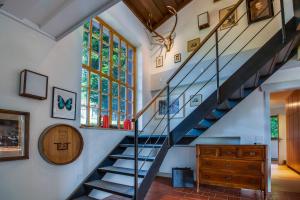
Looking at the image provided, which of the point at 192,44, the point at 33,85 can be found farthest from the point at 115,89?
the point at 192,44

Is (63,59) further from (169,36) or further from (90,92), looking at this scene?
(169,36)

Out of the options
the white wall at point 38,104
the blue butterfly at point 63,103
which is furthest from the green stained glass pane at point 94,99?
the blue butterfly at point 63,103

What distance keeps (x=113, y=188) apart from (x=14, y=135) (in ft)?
4.66

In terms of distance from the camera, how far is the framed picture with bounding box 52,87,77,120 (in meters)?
2.79

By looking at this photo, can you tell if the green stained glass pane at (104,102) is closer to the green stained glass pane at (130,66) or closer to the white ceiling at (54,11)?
the green stained glass pane at (130,66)

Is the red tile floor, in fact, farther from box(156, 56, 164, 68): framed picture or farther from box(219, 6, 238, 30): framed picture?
box(219, 6, 238, 30): framed picture

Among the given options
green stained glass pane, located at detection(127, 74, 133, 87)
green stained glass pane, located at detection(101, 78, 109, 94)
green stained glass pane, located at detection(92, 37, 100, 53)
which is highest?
green stained glass pane, located at detection(92, 37, 100, 53)

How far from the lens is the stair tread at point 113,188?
8.68 ft

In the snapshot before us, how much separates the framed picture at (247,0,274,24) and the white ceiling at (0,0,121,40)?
3137 millimetres

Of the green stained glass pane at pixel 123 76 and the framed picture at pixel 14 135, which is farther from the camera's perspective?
the green stained glass pane at pixel 123 76

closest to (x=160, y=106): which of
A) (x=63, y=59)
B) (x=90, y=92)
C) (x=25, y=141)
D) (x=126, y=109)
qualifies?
(x=126, y=109)

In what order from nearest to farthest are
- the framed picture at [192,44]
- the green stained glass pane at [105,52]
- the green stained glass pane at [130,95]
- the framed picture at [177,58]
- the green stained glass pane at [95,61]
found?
the green stained glass pane at [95,61], the green stained glass pane at [105,52], the framed picture at [192,44], the green stained glass pane at [130,95], the framed picture at [177,58]

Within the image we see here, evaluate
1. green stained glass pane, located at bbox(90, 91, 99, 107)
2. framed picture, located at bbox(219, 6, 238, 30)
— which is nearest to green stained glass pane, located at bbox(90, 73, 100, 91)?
Result: green stained glass pane, located at bbox(90, 91, 99, 107)

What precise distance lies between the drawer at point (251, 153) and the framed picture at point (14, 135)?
316 centimetres
